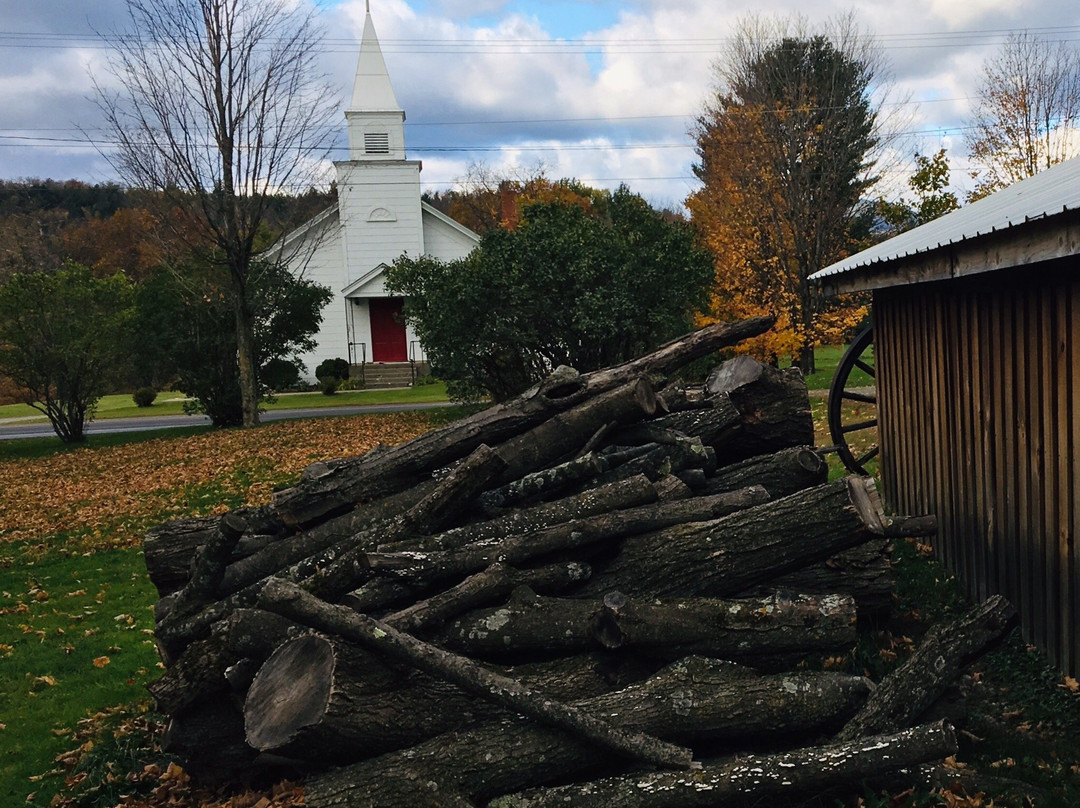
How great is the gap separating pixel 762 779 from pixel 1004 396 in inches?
139

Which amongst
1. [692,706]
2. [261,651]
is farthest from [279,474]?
[692,706]

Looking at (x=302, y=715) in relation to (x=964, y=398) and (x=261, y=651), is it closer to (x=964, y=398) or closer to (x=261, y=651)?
(x=261, y=651)

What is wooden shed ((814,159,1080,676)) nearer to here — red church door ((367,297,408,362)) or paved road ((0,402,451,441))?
paved road ((0,402,451,441))

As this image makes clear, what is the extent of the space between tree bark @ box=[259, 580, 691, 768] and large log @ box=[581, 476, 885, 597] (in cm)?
95

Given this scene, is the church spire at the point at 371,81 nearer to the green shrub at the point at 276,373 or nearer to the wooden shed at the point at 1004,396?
the green shrub at the point at 276,373

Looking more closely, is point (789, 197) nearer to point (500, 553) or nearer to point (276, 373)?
point (276, 373)

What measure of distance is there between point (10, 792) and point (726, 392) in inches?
210

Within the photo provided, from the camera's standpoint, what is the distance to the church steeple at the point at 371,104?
1455 inches

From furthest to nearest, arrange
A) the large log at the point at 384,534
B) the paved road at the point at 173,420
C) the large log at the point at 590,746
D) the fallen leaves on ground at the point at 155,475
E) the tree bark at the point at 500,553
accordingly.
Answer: the paved road at the point at 173,420 → the fallen leaves on ground at the point at 155,475 → the large log at the point at 384,534 → the tree bark at the point at 500,553 → the large log at the point at 590,746

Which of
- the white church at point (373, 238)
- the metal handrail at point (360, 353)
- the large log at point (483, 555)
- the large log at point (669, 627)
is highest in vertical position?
the white church at point (373, 238)

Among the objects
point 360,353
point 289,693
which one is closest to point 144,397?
point 360,353

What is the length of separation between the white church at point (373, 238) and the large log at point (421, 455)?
3115 cm

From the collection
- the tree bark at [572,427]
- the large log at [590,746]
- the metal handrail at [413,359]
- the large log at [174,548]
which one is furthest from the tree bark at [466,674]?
the metal handrail at [413,359]

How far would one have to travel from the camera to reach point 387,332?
132 feet
